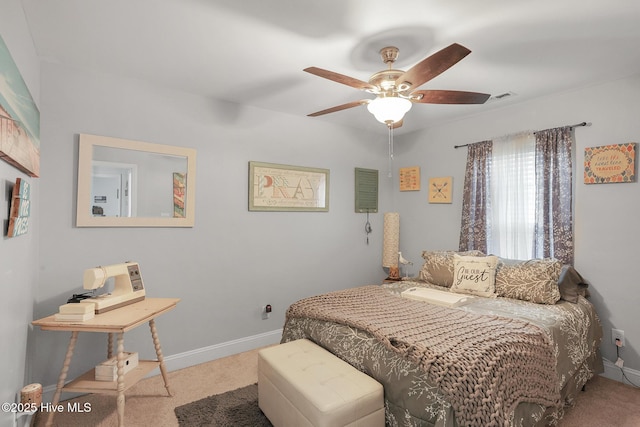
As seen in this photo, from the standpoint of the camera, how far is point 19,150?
5.00 ft

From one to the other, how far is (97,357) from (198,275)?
0.92 m

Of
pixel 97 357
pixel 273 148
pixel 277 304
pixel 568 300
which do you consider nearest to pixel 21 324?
pixel 97 357

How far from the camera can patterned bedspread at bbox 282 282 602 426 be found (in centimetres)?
146

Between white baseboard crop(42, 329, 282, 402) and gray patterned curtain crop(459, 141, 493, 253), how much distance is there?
2259 mm

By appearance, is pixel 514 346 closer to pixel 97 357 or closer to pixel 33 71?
pixel 97 357

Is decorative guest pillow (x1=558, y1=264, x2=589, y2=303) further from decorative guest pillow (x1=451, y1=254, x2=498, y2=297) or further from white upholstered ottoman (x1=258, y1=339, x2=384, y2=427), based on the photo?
white upholstered ottoman (x1=258, y1=339, x2=384, y2=427)

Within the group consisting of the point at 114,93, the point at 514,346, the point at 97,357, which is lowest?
the point at 97,357

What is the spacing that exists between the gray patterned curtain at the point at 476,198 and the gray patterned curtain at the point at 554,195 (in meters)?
0.46

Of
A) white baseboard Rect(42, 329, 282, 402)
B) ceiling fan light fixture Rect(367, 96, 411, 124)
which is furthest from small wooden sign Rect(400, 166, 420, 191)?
white baseboard Rect(42, 329, 282, 402)

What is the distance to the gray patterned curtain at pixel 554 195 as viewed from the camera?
9.22 feet

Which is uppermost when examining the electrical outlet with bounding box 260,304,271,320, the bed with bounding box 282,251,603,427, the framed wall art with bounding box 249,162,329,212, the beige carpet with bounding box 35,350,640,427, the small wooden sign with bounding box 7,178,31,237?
the framed wall art with bounding box 249,162,329,212

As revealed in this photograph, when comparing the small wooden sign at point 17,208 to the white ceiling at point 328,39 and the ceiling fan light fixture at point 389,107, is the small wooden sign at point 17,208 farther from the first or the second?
the ceiling fan light fixture at point 389,107

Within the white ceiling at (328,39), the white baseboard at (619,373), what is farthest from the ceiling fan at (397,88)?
the white baseboard at (619,373)

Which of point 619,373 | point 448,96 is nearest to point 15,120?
point 448,96
